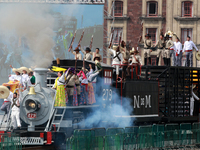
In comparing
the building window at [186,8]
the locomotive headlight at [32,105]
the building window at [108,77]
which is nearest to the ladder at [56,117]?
the locomotive headlight at [32,105]

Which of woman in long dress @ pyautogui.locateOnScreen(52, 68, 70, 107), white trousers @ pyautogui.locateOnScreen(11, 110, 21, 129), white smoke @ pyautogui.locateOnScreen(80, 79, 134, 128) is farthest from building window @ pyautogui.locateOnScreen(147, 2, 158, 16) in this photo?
white trousers @ pyautogui.locateOnScreen(11, 110, 21, 129)

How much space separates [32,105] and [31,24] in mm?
5336

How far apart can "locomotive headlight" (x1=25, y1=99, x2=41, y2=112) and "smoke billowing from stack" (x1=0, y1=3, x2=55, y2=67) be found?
377 cm

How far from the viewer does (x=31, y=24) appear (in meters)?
18.1

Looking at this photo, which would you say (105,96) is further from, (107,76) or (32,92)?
(32,92)

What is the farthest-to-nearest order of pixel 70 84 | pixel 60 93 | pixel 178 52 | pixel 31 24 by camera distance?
pixel 178 52
pixel 31 24
pixel 70 84
pixel 60 93

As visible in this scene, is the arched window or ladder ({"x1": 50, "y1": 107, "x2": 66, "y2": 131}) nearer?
ladder ({"x1": 50, "y1": 107, "x2": 66, "y2": 131})

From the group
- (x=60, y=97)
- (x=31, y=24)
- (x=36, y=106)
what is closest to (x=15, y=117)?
(x=36, y=106)

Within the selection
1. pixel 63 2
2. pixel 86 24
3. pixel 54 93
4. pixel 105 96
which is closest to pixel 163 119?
pixel 105 96

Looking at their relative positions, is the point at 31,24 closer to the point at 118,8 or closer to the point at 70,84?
the point at 70,84

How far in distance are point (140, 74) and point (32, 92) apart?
6044 millimetres

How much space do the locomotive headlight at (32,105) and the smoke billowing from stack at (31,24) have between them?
3.77 meters

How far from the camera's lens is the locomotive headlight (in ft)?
46.2

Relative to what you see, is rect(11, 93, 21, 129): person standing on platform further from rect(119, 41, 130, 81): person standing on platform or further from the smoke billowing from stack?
rect(119, 41, 130, 81): person standing on platform
